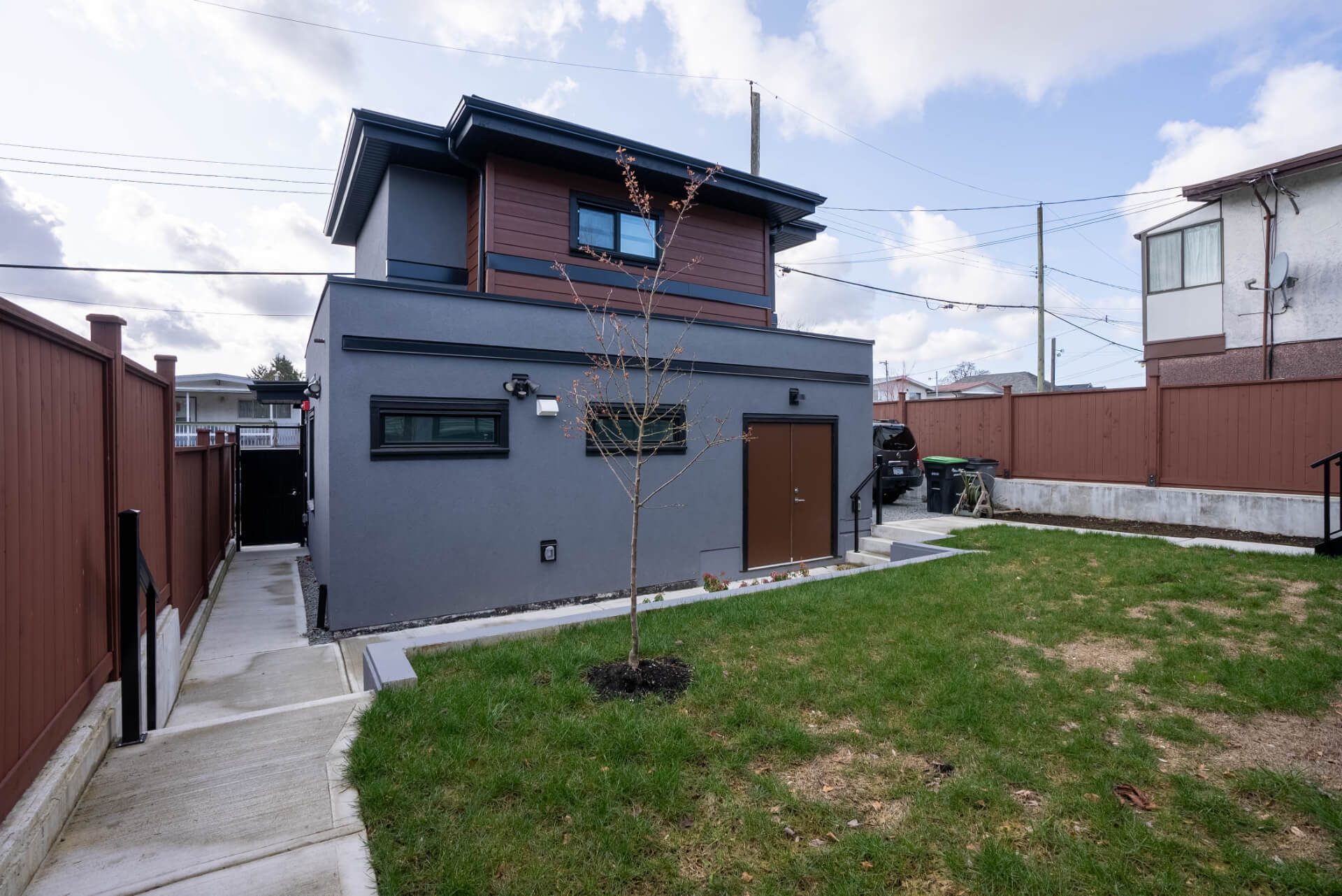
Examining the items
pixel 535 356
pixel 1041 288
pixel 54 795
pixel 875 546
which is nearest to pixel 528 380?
pixel 535 356

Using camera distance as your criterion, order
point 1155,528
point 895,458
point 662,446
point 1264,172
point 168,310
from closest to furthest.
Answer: point 662,446
point 1155,528
point 1264,172
point 895,458
point 168,310

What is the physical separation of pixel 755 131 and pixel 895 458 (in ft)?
30.1

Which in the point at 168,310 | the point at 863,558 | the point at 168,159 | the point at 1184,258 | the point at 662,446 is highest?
the point at 168,159

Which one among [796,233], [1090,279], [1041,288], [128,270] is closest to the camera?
[796,233]

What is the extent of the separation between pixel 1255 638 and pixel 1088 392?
7.51m

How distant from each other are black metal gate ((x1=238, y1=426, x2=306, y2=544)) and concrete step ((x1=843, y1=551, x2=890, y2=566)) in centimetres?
898

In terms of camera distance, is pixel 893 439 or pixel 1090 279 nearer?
pixel 893 439

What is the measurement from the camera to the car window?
12969mm

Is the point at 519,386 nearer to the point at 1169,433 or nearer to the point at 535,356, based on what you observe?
the point at 535,356

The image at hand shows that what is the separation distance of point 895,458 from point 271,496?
39.2 ft

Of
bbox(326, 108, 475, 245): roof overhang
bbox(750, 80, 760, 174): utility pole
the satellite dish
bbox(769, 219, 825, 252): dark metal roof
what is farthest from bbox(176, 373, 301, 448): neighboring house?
the satellite dish

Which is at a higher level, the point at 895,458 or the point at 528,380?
the point at 528,380

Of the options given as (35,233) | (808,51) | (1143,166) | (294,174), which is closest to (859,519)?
(808,51)

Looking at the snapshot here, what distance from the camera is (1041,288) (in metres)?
20.3
